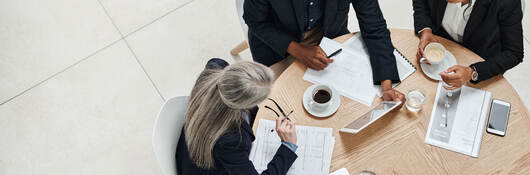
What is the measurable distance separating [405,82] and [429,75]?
96 mm

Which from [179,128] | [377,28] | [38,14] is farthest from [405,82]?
[38,14]

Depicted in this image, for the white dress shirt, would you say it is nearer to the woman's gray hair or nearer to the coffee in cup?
the coffee in cup

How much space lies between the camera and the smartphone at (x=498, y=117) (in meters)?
1.46

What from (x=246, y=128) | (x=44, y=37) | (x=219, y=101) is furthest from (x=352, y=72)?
(x=44, y=37)

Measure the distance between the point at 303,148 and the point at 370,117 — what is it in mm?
276

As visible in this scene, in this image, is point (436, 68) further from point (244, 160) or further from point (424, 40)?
point (244, 160)

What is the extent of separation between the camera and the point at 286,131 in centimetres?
142

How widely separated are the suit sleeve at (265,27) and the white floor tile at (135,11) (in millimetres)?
1136

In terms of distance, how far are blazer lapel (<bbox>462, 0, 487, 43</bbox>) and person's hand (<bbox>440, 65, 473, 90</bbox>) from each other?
0.81 ft

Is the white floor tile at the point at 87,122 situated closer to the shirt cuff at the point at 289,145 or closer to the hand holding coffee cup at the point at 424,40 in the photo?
the shirt cuff at the point at 289,145

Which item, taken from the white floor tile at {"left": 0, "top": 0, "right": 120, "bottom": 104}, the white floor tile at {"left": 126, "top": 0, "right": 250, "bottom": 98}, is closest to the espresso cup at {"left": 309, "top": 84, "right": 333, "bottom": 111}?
the white floor tile at {"left": 126, "top": 0, "right": 250, "bottom": 98}

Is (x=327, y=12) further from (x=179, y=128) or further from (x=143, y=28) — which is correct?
(x=143, y=28)

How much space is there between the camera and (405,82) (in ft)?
5.17

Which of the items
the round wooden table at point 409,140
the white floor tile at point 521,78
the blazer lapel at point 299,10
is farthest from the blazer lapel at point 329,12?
the white floor tile at point 521,78
